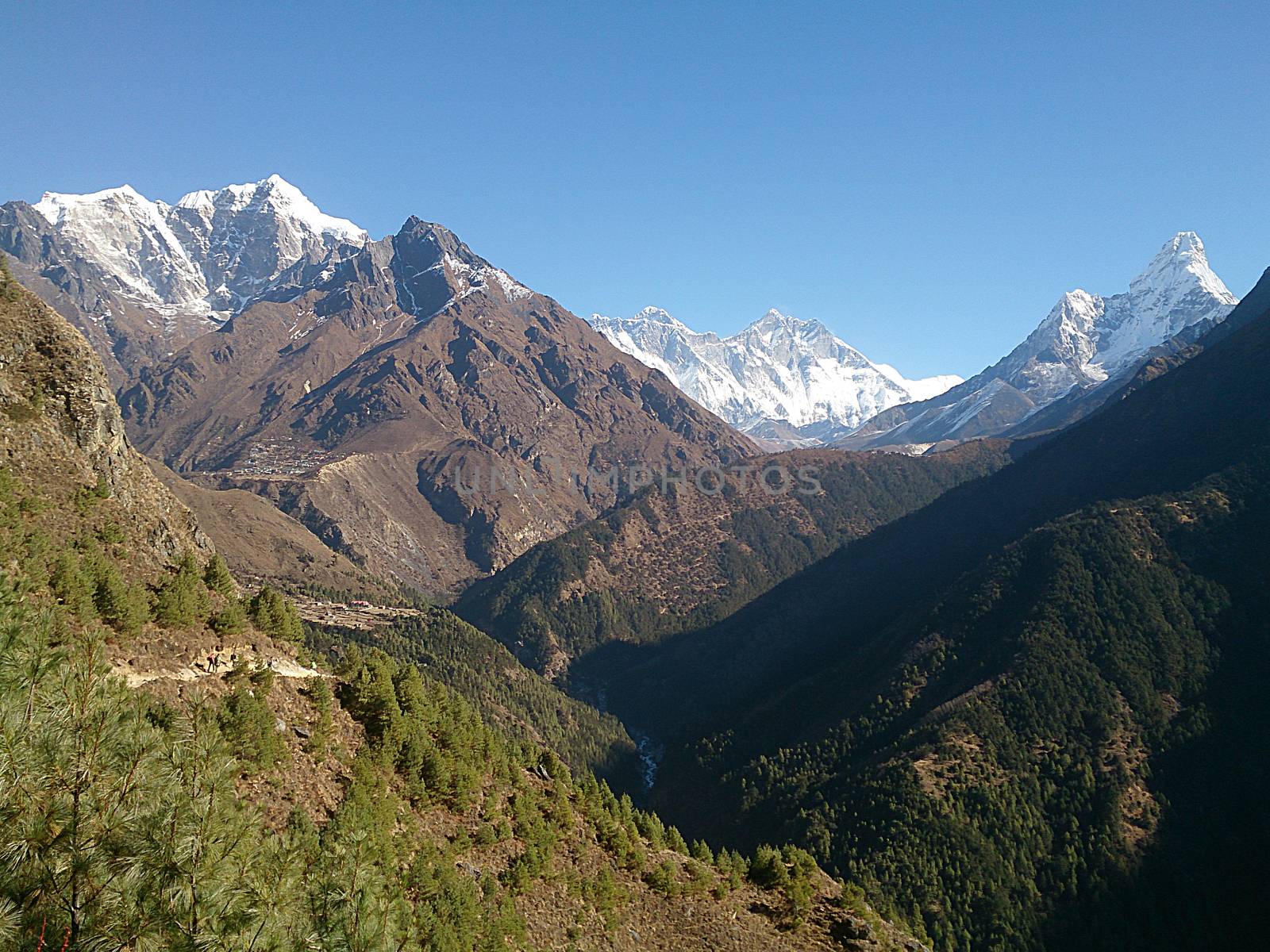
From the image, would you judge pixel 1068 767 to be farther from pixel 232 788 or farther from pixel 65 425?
pixel 65 425

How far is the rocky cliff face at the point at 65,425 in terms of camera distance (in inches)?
2146

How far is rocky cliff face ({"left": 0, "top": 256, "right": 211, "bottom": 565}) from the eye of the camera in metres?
54.5

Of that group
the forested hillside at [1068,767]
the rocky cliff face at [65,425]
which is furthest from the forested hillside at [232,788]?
the forested hillside at [1068,767]

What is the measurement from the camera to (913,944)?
67.9 meters

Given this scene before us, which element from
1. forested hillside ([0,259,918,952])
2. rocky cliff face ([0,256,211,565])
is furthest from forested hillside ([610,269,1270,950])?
rocky cliff face ([0,256,211,565])

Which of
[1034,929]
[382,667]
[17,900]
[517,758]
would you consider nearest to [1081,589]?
[1034,929]

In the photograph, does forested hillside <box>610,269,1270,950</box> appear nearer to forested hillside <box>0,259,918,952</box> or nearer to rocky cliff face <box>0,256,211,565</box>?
forested hillside <box>0,259,918,952</box>

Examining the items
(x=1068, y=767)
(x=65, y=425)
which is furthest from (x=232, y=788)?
(x=1068, y=767)

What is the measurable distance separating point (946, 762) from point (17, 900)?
542 feet

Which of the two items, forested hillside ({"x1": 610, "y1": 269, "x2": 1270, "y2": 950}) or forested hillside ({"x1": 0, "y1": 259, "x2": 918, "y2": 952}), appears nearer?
forested hillside ({"x1": 0, "y1": 259, "x2": 918, "y2": 952})

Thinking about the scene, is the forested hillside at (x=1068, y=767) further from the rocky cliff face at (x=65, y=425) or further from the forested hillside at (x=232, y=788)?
the rocky cliff face at (x=65, y=425)

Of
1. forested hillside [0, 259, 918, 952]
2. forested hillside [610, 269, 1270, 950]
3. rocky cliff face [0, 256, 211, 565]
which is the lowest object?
forested hillside [610, 269, 1270, 950]

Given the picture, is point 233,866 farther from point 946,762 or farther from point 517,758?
point 946,762

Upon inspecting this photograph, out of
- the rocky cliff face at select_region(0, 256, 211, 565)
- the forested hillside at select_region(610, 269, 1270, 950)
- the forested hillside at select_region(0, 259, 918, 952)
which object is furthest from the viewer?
the forested hillside at select_region(610, 269, 1270, 950)
